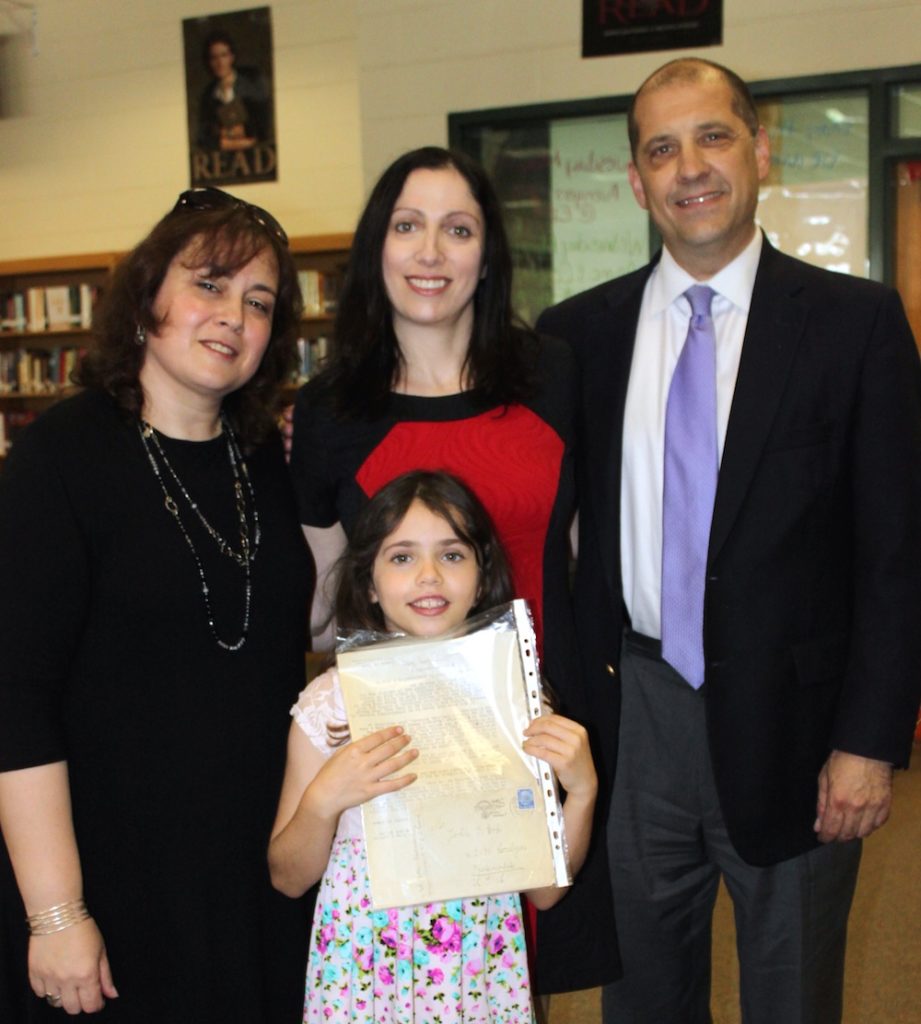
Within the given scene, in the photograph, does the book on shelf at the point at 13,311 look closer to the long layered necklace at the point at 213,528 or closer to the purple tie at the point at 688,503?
the long layered necklace at the point at 213,528

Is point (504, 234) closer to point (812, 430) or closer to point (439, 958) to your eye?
point (812, 430)

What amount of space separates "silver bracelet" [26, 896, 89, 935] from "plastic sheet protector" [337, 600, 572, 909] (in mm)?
470

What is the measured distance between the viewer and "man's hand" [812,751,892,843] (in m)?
1.94

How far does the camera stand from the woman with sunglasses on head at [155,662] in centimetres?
162

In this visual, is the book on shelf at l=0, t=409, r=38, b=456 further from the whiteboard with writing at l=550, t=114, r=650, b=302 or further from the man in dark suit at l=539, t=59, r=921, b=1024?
the man in dark suit at l=539, t=59, r=921, b=1024

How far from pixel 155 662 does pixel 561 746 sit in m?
0.65

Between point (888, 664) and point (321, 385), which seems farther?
point (321, 385)

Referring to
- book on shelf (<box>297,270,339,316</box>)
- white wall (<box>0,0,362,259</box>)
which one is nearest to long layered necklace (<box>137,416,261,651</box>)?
book on shelf (<box>297,270,339,316</box>)

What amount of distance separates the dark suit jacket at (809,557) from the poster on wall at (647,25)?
4.09 meters

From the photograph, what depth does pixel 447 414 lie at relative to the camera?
1983 millimetres

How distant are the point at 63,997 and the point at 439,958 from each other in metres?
0.56

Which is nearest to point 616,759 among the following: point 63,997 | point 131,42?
point 63,997

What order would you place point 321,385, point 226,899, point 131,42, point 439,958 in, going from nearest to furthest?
point 439,958, point 226,899, point 321,385, point 131,42

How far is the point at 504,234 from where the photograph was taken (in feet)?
6.82
